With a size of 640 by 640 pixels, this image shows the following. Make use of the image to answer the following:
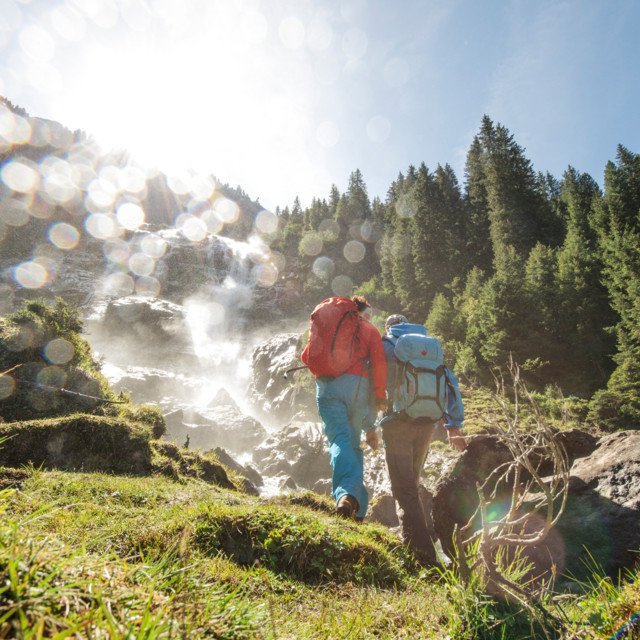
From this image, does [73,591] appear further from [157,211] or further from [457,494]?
[157,211]

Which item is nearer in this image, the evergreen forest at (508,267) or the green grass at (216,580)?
the green grass at (216,580)

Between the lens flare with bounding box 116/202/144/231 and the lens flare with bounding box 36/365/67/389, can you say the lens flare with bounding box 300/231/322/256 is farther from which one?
the lens flare with bounding box 116/202/144/231

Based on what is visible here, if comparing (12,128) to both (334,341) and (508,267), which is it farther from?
(334,341)

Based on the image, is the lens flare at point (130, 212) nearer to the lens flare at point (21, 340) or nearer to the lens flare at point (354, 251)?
the lens flare at point (354, 251)

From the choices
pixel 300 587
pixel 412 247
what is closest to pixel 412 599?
Answer: pixel 300 587

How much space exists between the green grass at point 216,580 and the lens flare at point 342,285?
44.8 meters

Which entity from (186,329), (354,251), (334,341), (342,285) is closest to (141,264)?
(186,329)

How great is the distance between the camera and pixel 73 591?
784 millimetres

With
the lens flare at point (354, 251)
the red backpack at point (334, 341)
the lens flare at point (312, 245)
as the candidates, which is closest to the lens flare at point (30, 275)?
the lens flare at point (312, 245)

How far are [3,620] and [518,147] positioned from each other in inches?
1900

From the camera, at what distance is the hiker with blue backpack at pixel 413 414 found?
397 cm

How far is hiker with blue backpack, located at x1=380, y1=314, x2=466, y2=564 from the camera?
3967 mm

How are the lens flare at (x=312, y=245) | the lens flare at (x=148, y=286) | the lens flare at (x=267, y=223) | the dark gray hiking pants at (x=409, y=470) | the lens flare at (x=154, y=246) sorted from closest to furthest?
the dark gray hiking pants at (x=409, y=470) < the lens flare at (x=148, y=286) < the lens flare at (x=312, y=245) < the lens flare at (x=154, y=246) < the lens flare at (x=267, y=223)

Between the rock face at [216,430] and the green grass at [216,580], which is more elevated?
the green grass at [216,580]
